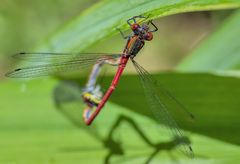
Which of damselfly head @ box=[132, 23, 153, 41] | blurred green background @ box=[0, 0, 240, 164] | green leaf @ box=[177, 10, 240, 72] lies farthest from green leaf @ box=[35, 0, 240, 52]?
green leaf @ box=[177, 10, 240, 72]

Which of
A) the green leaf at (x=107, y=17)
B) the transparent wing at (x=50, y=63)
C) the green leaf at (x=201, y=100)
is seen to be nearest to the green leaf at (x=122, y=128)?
the green leaf at (x=201, y=100)

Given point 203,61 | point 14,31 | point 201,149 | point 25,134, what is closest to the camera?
point 201,149

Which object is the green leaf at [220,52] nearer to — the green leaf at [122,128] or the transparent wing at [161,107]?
the green leaf at [122,128]

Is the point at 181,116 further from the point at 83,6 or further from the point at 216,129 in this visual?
the point at 83,6

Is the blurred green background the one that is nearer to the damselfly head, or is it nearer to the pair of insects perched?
the pair of insects perched

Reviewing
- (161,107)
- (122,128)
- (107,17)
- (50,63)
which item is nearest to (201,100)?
(161,107)

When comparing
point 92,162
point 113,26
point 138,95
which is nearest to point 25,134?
point 92,162

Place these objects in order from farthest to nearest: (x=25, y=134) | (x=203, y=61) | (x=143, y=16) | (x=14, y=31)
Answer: (x=14, y=31) < (x=203, y=61) < (x=25, y=134) < (x=143, y=16)
